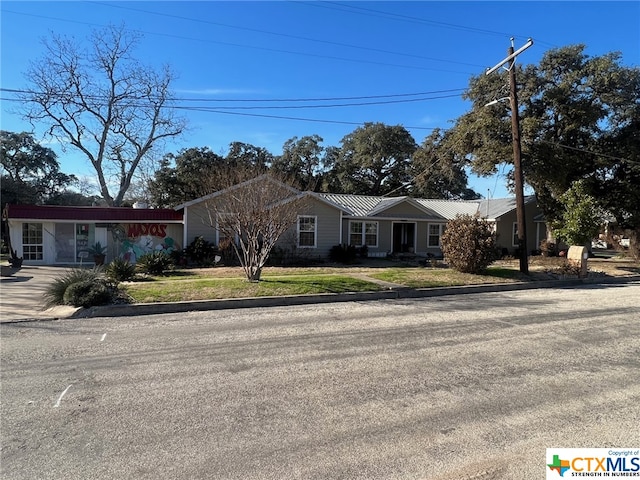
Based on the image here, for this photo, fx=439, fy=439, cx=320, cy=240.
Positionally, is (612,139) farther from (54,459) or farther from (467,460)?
(54,459)

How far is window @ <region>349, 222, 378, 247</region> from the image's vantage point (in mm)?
25328

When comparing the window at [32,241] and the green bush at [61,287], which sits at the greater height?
the window at [32,241]

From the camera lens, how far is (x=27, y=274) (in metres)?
16.6

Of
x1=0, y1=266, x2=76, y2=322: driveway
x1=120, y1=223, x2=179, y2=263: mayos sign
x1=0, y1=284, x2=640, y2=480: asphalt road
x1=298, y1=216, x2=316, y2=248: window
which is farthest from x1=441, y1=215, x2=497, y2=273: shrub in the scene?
x1=120, y1=223, x2=179, y2=263: mayos sign

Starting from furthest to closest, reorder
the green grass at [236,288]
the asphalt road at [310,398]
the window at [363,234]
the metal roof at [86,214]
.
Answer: the window at [363,234] → the metal roof at [86,214] → the green grass at [236,288] → the asphalt road at [310,398]

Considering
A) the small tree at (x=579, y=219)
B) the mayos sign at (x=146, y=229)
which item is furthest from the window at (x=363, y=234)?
the mayos sign at (x=146, y=229)

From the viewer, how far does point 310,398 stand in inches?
180

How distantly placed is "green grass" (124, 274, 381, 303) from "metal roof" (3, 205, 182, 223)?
10.2 meters

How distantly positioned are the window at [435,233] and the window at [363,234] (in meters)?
4.25

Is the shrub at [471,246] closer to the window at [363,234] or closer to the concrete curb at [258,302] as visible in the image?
the concrete curb at [258,302]

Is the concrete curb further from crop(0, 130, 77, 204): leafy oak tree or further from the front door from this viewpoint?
crop(0, 130, 77, 204): leafy oak tree

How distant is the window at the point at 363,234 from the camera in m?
25.3

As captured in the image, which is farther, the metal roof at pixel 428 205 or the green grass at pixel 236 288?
the metal roof at pixel 428 205

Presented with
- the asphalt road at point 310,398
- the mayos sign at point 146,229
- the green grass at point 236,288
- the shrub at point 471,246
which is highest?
the mayos sign at point 146,229
